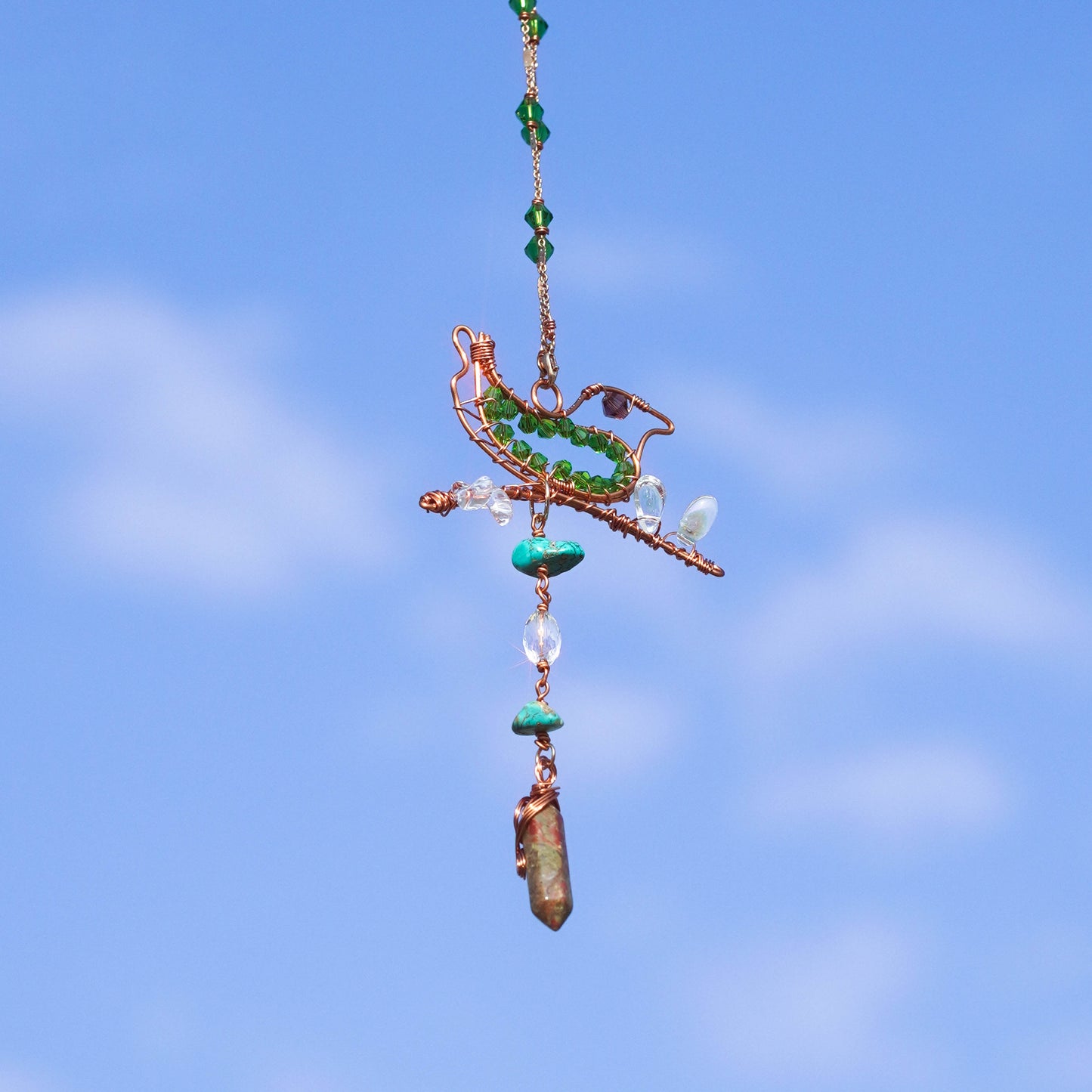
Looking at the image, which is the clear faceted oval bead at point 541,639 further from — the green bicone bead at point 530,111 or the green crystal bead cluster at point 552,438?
the green bicone bead at point 530,111

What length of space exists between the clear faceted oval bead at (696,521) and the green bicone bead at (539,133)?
3.97ft

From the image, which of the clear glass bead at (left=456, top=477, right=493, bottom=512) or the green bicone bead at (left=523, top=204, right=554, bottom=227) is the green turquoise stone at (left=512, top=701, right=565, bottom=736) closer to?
the clear glass bead at (left=456, top=477, right=493, bottom=512)

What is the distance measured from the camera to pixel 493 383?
7.23 meters

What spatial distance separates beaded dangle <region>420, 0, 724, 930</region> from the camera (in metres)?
6.79

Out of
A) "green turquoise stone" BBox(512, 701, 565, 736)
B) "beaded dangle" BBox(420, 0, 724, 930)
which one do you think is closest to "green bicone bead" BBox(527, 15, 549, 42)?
"beaded dangle" BBox(420, 0, 724, 930)

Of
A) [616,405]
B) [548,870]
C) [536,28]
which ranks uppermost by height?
[536,28]

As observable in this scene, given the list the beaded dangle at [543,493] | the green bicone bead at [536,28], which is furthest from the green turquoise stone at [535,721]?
the green bicone bead at [536,28]

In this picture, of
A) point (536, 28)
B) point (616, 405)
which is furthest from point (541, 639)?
point (536, 28)

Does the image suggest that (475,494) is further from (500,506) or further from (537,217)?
(537,217)

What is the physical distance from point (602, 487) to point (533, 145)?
1.08 meters

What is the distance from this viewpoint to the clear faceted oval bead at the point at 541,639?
7008 mm

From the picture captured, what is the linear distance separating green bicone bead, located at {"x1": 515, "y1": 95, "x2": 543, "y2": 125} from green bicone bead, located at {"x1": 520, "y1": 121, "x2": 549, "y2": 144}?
17mm

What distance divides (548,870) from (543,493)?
1.17 metres

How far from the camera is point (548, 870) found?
6.71 m
